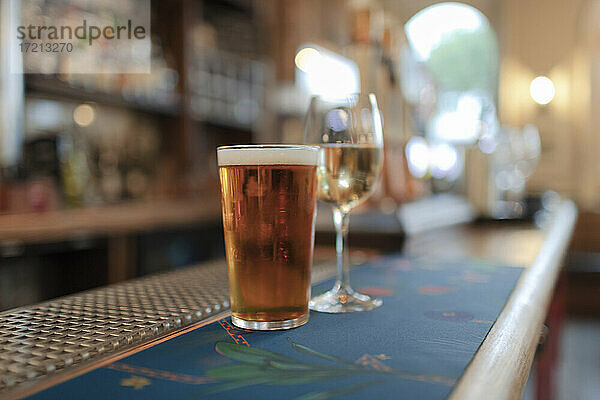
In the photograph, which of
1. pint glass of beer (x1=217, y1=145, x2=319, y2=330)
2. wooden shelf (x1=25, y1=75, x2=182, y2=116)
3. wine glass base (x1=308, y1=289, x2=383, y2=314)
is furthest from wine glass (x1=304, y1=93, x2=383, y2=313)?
wooden shelf (x1=25, y1=75, x2=182, y2=116)

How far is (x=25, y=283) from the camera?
6.08 feet

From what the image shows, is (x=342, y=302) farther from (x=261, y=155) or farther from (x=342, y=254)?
(x=261, y=155)

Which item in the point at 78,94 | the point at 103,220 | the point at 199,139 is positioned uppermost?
the point at 78,94

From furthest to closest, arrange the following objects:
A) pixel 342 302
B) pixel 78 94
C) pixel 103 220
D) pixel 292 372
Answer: pixel 78 94 < pixel 103 220 < pixel 342 302 < pixel 292 372

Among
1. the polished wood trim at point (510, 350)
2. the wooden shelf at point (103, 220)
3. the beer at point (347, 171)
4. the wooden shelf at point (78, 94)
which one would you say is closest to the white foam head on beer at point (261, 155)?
the beer at point (347, 171)

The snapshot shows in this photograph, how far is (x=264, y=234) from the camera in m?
0.53

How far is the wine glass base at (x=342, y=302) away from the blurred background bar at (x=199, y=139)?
23cm

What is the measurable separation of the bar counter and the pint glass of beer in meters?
0.07

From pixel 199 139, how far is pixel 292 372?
2.89m

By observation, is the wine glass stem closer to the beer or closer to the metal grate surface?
the beer

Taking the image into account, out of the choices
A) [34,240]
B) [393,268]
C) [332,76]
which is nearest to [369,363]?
[393,268]

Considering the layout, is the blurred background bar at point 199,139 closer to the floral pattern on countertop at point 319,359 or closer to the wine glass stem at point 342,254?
the wine glass stem at point 342,254

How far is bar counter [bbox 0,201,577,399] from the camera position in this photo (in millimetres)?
386

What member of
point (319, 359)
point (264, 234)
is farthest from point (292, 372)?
point (264, 234)
